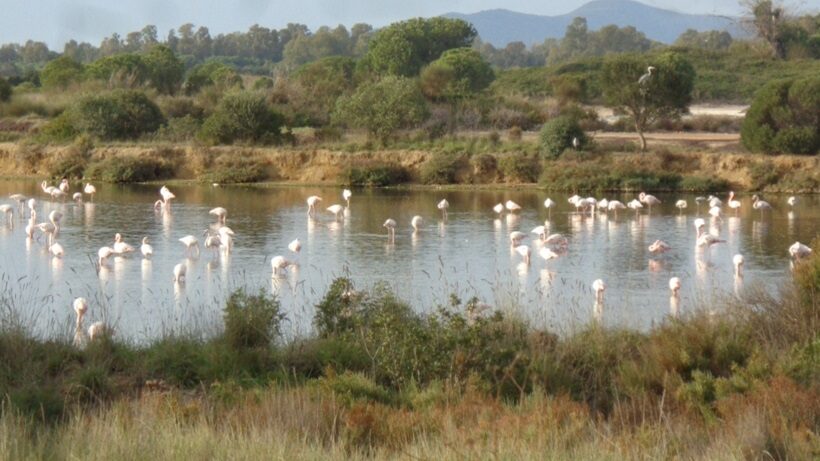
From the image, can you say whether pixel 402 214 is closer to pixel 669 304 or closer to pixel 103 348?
pixel 669 304

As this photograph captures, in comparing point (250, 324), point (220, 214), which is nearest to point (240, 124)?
point (220, 214)

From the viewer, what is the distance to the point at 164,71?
69.1 metres

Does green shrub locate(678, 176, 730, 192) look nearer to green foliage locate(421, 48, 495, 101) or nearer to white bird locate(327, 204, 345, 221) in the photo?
white bird locate(327, 204, 345, 221)

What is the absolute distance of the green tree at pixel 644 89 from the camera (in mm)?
41250

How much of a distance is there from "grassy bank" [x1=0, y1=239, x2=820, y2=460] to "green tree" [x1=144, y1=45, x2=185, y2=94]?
57.6 metres

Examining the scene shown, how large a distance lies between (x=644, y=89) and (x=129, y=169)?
17641 mm

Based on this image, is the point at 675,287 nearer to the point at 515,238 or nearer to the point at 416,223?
the point at 515,238

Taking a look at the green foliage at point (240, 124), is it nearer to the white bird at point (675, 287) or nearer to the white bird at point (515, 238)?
the white bird at point (515, 238)

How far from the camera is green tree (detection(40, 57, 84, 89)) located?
64.6 m

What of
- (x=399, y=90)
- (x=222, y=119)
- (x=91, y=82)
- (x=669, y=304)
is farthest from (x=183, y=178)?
(x=669, y=304)

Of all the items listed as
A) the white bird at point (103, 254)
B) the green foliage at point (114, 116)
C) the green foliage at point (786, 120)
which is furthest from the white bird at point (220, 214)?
the green foliage at point (114, 116)

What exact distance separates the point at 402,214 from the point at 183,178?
14.8 m

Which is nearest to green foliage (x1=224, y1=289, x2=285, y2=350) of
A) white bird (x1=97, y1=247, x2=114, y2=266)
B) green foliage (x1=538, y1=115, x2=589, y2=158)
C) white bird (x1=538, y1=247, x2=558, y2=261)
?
white bird (x1=97, y1=247, x2=114, y2=266)

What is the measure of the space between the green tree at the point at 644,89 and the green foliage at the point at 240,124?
40.3ft
